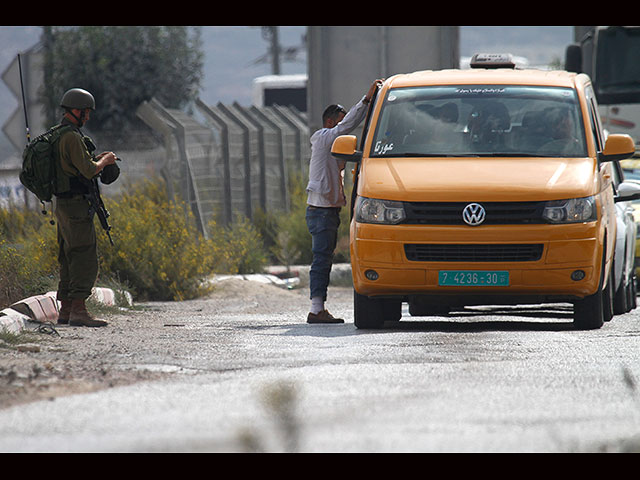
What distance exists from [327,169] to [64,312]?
242 cm

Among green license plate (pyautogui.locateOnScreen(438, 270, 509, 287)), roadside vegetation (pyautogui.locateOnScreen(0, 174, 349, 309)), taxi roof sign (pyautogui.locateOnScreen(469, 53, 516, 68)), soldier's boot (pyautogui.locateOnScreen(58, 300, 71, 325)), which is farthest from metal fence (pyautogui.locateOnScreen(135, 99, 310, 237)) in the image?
green license plate (pyautogui.locateOnScreen(438, 270, 509, 287))

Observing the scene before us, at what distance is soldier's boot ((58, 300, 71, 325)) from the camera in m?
10.3

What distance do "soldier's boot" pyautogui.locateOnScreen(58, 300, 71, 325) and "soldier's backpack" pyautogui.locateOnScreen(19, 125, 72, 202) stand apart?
86 centimetres

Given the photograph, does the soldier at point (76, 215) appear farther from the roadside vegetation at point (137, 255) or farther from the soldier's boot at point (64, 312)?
the roadside vegetation at point (137, 255)

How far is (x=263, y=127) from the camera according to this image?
71.1 ft

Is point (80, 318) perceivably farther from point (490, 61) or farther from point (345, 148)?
point (490, 61)

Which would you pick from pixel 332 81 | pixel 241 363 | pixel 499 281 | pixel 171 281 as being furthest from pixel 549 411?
pixel 332 81

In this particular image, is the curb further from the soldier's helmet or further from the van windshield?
the van windshield

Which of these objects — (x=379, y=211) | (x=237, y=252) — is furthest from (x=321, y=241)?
(x=237, y=252)

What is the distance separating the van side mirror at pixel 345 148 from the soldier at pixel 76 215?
1.75m

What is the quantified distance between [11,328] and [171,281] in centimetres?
512

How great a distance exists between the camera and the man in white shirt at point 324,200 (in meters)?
10.8

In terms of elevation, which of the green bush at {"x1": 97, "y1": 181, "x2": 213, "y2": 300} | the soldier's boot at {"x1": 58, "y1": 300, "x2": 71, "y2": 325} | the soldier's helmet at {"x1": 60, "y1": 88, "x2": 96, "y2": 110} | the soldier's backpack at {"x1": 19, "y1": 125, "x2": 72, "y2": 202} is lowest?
the green bush at {"x1": 97, "y1": 181, "x2": 213, "y2": 300}

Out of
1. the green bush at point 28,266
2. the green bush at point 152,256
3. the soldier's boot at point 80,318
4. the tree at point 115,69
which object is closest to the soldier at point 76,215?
the soldier's boot at point 80,318
